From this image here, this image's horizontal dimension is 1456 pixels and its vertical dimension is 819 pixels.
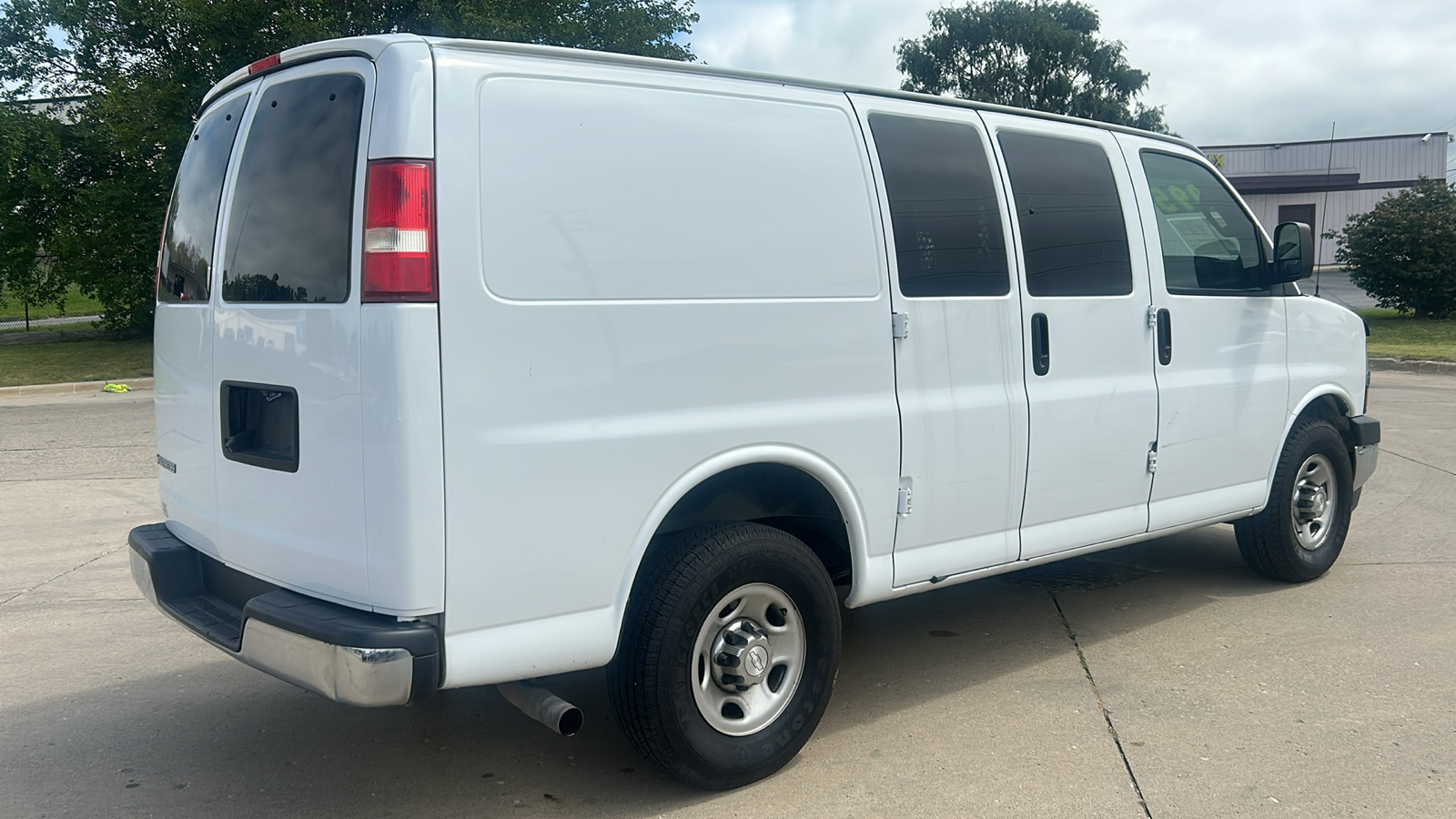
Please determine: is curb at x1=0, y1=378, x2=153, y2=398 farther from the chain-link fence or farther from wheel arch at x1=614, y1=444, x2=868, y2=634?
wheel arch at x1=614, y1=444, x2=868, y2=634

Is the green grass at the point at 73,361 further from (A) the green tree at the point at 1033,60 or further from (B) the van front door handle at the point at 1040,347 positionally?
(A) the green tree at the point at 1033,60

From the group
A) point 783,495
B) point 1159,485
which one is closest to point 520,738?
point 783,495

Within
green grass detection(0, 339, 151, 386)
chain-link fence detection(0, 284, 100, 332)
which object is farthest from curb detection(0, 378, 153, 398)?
chain-link fence detection(0, 284, 100, 332)

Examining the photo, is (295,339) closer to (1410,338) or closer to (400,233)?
(400,233)

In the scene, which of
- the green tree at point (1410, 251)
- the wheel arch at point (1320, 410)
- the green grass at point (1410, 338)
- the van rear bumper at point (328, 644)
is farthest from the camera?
the green tree at point (1410, 251)

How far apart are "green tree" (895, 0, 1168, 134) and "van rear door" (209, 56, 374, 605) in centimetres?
4337

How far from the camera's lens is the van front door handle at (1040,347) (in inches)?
172

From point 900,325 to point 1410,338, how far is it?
21738mm

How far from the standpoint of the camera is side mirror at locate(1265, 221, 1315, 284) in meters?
5.27

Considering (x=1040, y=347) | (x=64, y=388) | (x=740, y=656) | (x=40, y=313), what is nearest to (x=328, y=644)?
(x=740, y=656)

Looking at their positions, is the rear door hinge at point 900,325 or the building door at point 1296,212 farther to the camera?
the building door at point 1296,212

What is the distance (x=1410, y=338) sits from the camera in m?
21.7

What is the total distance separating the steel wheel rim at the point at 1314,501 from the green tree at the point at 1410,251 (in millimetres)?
22562

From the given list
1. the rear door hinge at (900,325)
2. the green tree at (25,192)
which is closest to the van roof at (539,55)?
the rear door hinge at (900,325)
